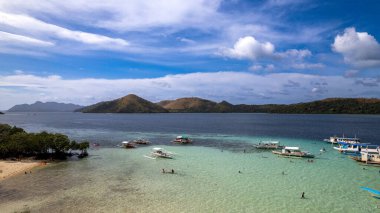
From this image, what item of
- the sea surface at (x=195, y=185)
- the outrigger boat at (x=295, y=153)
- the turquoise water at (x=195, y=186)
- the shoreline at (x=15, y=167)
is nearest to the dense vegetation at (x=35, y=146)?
the shoreline at (x=15, y=167)

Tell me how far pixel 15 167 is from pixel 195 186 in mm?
35787

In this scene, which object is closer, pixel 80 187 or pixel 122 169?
pixel 80 187

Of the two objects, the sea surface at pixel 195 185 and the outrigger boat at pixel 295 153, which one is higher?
the outrigger boat at pixel 295 153

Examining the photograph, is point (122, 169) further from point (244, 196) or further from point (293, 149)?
point (293, 149)

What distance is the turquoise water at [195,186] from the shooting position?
34.0 m

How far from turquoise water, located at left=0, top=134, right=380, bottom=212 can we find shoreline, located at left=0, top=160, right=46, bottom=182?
2764mm

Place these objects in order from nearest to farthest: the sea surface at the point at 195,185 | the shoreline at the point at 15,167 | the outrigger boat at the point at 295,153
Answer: the sea surface at the point at 195,185, the shoreline at the point at 15,167, the outrigger boat at the point at 295,153

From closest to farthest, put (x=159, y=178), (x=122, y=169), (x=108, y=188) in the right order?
1. (x=108, y=188)
2. (x=159, y=178)
3. (x=122, y=169)

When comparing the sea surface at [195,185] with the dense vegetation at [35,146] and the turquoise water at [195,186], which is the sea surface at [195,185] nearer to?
the turquoise water at [195,186]

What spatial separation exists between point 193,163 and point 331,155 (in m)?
35.2

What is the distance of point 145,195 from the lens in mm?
37812

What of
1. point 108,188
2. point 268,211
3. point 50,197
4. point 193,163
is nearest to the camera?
point 268,211

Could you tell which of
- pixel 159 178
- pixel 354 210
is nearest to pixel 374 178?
pixel 354 210

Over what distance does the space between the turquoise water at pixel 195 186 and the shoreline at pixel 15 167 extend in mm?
2764
